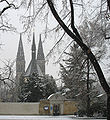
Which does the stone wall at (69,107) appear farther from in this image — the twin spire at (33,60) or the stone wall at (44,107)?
the twin spire at (33,60)

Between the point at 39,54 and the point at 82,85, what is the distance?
268 feet

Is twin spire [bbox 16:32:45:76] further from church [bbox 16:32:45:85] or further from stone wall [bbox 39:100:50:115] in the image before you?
stone wall [bbox 39:100:50:115]

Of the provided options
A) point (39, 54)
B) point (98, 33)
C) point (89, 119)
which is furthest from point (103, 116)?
point (39, 54)

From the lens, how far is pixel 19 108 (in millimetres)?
35969

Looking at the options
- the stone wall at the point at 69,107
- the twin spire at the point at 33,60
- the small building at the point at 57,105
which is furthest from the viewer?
the twin spire at the point at 33,60

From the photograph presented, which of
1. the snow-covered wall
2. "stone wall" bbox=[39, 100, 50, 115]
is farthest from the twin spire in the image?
"stone wall" bbox=[39, 100, 50, 115]

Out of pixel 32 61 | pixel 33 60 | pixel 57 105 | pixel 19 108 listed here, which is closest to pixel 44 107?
pixel 57 105

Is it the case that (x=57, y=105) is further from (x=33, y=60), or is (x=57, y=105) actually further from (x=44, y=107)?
(x=33, y=60)

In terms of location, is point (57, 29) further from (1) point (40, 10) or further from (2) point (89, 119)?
(2) point (89, 119)

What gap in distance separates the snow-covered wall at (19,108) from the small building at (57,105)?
0.78 metres

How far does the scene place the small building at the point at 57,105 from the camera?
35.9 m

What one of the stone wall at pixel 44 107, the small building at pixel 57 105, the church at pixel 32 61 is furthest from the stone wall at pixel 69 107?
the church at pixel 32 61

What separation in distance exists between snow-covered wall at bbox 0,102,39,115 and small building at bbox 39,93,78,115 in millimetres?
785

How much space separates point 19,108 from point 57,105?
4.97 m
